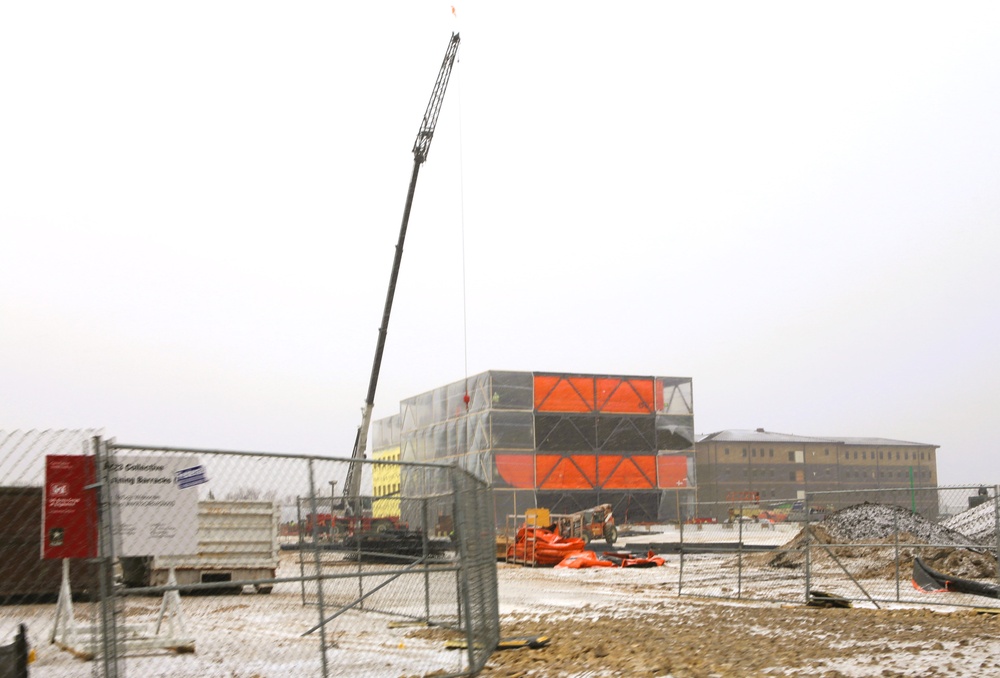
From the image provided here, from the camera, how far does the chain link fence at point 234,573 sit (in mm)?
8086

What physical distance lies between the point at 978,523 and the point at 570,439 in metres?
39.2

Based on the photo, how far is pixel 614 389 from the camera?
220 feet

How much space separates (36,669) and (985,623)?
11.5 m

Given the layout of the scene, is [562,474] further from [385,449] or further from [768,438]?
[768,438]

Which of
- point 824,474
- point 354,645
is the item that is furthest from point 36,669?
point 824,474

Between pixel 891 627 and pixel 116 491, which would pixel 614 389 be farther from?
pixel 116 491

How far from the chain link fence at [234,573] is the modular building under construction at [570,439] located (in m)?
41.7

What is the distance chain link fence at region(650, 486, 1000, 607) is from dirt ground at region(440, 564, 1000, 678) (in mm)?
1453

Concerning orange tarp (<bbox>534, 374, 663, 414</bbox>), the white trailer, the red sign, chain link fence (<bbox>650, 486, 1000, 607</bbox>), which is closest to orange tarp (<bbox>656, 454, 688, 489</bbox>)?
orange tarp (<bbox>534, 374, 663, 414</bbox>)

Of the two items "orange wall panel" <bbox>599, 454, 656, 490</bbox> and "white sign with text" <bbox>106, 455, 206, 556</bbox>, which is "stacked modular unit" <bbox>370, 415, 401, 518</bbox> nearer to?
"orange wall panel" <bbox>599, 454, 656, 490</bbox>

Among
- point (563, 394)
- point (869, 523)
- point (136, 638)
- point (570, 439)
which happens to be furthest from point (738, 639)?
point (563, 394)

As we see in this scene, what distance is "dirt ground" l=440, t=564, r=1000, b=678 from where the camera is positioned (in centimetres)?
1040

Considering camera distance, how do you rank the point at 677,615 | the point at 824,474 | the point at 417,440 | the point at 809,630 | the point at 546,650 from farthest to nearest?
1. the point at 824,474
2. the point at 417,440
3. the point at 677,615
4. the point at 809,630
5. the point at 546,650

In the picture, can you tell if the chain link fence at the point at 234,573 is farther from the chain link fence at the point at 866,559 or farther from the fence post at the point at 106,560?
the chain link fence at the point at 866,559
